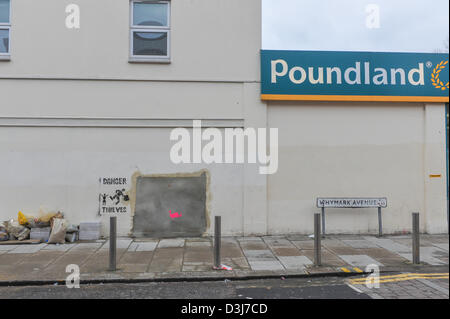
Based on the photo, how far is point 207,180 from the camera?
9547mm

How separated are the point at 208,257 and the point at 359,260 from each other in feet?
10.0

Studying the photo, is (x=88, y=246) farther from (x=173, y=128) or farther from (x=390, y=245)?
(x=390, y=245)

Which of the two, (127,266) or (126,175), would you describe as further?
(126,175)

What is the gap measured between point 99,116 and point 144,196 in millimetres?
2395

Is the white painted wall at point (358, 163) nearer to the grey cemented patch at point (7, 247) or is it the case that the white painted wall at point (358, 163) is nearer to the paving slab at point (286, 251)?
the paving slab at point (286, 251)

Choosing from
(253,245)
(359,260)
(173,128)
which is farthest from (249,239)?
(173,128)

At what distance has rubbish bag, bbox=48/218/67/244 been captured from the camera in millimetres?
8531

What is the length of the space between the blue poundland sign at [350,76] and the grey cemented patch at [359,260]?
4.22 meters

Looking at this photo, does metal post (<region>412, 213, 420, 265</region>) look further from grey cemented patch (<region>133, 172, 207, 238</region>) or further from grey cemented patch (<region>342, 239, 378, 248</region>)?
grey cemented patch (<region>133, 172, 207, 238</region>)

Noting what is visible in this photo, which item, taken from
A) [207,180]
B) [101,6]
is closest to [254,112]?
[207,180]

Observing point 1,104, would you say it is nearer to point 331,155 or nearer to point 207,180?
point 207,180

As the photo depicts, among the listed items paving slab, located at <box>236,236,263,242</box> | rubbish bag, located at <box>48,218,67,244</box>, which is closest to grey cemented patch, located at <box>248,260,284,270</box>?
paving slab, located at <box>236,236,263,242</box>

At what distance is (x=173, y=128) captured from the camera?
9.50 metres

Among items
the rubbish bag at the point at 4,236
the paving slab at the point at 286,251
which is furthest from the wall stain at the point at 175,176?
the rubbish bag at the point at 4,236
